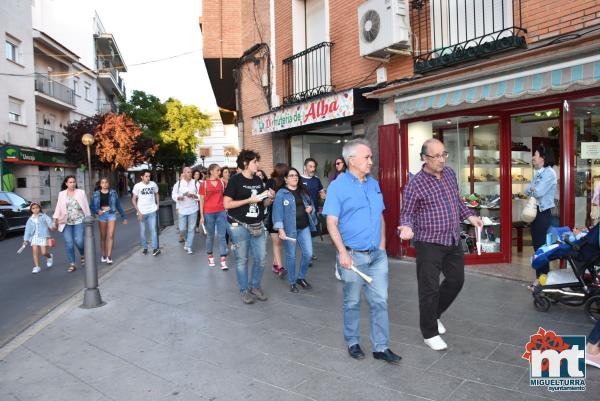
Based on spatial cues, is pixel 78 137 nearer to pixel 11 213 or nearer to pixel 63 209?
pixel 11 213

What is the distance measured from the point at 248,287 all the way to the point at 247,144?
27.9ft

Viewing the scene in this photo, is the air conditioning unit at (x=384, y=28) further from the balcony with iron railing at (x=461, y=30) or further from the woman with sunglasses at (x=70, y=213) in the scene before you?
the woman with sunglasses at (x=70, y=213)

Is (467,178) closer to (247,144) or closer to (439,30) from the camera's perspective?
(439,30)

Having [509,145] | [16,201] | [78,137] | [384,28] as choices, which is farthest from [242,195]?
[78,137]

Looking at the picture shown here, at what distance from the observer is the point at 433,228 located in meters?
3.73

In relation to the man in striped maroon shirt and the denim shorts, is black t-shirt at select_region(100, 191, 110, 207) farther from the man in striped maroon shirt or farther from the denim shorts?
the man in striped maroon shirt

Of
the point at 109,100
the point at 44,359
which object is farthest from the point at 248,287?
the point at 109,100

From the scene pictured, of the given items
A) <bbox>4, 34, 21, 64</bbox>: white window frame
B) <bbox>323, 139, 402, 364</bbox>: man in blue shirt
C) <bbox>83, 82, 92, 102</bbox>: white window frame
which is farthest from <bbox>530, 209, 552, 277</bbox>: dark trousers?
<bbox>83, 82, 92, 102</bbox>: white window frame

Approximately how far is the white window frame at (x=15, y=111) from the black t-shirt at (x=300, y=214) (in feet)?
71.1

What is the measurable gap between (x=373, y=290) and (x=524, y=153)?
671 cm

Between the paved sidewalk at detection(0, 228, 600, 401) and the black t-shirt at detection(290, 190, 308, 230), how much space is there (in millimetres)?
925

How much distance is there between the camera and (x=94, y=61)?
36875 mm

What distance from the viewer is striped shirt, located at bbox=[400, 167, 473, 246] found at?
147 inches

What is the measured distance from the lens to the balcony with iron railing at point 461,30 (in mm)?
6262
